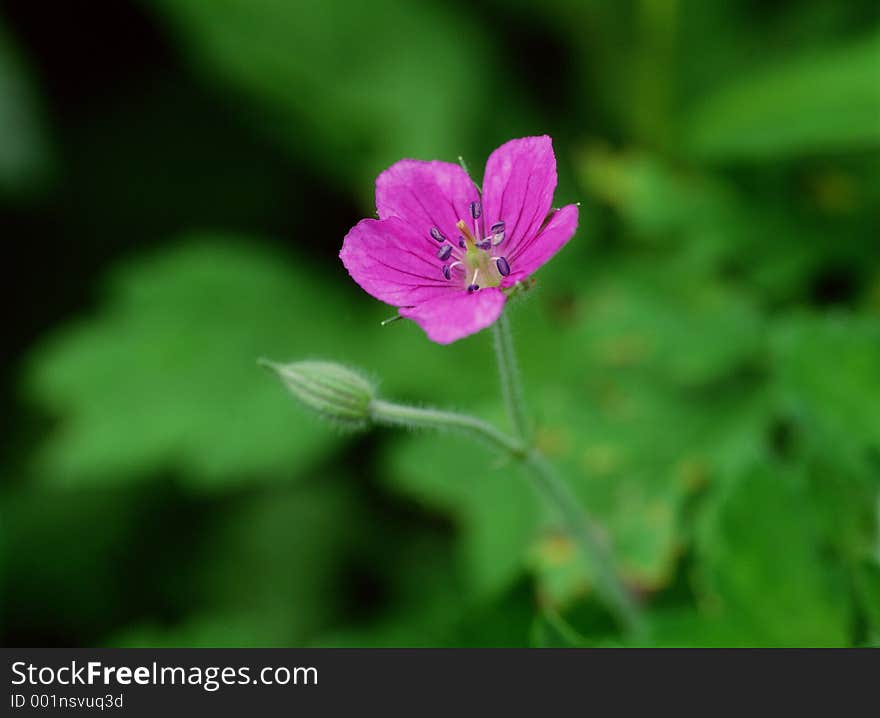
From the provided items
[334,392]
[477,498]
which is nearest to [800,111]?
[477,498]

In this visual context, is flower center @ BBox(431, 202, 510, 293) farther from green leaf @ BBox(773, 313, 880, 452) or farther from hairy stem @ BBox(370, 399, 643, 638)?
green leaf @ BBox(773, 313, 880, 452)

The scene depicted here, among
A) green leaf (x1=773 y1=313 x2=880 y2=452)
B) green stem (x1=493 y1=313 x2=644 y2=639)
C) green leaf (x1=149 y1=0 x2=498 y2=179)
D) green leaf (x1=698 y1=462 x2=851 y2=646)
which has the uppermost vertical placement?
green leaf (x1=149 y1=0 x2=498 y2=179)

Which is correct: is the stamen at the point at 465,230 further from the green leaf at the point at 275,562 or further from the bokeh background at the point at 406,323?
the green leaf at the point at 275,562

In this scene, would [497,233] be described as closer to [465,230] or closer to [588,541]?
[465,230]

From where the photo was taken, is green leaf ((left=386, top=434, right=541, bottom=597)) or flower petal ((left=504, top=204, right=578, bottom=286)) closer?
flower petal ((left=504, top=204, right=578, bottom=286))

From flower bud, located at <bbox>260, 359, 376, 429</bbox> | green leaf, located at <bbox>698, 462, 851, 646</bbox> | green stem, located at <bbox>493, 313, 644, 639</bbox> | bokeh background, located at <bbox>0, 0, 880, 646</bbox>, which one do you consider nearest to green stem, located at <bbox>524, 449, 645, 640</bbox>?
green stem, located at <bbox>493, 313, 644, 639</bbox>

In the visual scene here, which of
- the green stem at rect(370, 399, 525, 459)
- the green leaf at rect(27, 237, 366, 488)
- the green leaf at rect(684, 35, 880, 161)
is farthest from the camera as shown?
the green leaf at rect(27, 237, 366, 488)
